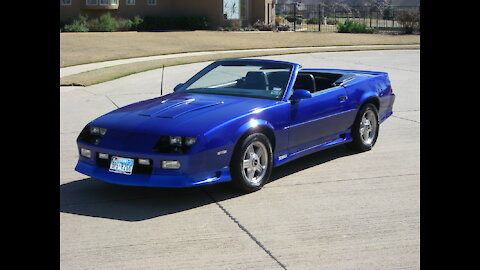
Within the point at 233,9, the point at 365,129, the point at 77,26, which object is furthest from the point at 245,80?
the point at 233,9

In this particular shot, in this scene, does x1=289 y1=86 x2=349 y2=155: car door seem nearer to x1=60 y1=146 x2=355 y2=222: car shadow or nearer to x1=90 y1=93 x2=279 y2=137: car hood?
x1=90 y1=93 x2=279 y2=137: car hood


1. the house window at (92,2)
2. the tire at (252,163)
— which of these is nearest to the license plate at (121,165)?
the tire at (252,163)

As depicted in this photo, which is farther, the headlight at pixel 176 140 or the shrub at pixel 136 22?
the shrub at pixel 136 22

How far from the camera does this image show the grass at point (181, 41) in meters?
27.0

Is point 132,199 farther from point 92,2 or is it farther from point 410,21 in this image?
point 410,21

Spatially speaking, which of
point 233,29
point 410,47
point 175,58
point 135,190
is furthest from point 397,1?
point 135,190

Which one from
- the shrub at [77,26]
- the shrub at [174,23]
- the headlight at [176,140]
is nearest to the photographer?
the headlight at [176,140]

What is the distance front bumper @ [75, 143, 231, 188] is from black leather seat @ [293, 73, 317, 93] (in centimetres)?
223

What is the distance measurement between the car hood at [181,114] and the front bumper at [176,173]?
0.82ft

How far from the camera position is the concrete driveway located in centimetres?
519

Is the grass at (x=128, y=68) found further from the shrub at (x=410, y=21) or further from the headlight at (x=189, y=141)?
the shrub at (x=410, y=21)
